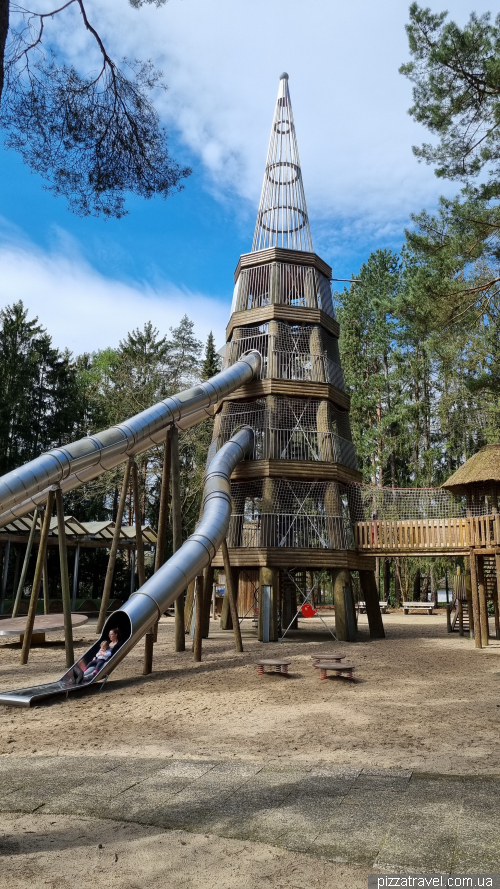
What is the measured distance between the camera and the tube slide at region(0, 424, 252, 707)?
453 inches

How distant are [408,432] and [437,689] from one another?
3356 cm

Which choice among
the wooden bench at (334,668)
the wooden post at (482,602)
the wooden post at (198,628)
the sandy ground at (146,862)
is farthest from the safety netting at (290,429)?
the sandy ground at (146,862)

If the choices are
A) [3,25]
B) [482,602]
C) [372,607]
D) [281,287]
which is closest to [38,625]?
[372,607]

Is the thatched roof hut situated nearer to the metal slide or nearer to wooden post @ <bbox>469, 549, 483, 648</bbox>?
wooden post @ <bbox>469, 549, 483, 648</bbox>

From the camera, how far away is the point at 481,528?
20344 mm

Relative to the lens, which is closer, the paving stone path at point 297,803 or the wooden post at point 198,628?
the paving stone path at point 297,803

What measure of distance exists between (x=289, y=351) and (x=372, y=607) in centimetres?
895

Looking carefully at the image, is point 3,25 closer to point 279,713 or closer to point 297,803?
point 297,803

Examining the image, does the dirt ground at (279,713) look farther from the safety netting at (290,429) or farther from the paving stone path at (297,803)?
the safety netting at (290,429)

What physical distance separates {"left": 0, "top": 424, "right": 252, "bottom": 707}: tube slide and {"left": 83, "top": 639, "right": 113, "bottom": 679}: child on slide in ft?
0.28

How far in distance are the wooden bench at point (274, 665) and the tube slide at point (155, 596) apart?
224cm

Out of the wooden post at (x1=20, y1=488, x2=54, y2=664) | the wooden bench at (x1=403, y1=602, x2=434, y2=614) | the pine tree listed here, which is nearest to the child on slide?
the wooden post at (x1=20, y1=488, x2=54, y2=664)

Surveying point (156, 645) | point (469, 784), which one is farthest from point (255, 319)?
point (469, 784)

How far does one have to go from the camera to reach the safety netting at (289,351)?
75.2 feet
